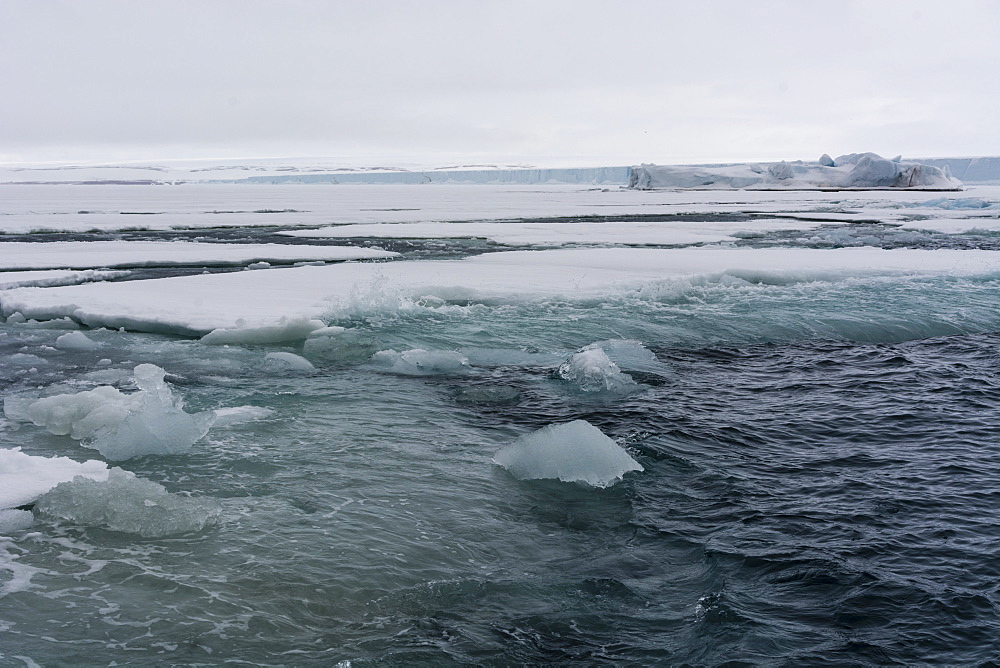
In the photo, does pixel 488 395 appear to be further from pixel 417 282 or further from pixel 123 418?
pixel 417 282

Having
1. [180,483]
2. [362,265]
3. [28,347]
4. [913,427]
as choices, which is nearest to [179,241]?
[362,265]

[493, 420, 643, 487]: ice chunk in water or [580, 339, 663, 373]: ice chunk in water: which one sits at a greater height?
[580, 339, 663, 373]: ice chunk in water

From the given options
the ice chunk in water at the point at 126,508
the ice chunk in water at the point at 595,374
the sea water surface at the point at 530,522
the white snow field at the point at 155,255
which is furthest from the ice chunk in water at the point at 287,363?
the white snow field at the point at 155,255

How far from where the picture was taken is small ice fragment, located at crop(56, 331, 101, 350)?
895cm

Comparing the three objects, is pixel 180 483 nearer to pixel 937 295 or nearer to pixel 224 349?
pixel 224 349

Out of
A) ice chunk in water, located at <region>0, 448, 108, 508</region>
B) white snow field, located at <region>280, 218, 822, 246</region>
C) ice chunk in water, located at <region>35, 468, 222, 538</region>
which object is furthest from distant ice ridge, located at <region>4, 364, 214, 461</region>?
white snow field, located at <region>280, 218, 822, 246</region>

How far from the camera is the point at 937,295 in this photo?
12055 mm

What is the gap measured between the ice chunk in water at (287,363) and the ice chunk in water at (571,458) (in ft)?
11.0

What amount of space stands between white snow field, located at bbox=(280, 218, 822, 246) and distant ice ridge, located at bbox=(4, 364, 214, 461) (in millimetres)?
13747

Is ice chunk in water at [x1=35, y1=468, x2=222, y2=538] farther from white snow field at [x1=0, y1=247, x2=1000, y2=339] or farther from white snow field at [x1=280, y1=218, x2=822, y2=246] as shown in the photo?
white snow field at [x1=280, y1=218, x2=822, y2=246]

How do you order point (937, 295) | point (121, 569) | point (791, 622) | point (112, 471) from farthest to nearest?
point (937, 295) < point (112, 471) < point (121, 569) < point (791, 622)

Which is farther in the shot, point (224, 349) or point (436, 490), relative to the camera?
point (224, 349)

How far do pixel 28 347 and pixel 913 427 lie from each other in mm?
9232

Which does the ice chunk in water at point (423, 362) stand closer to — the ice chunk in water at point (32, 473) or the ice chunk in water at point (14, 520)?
the ice chunk in water at point (32, 473)
